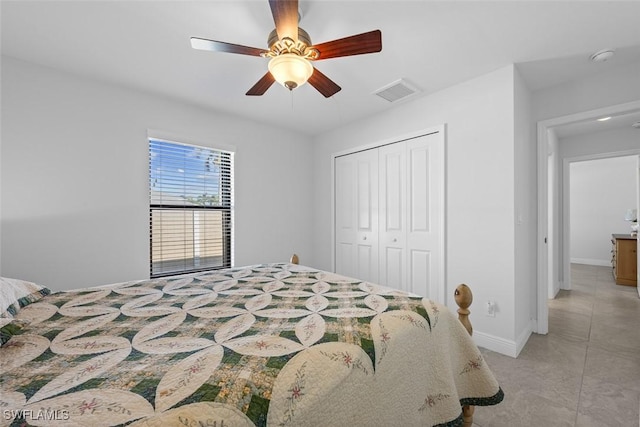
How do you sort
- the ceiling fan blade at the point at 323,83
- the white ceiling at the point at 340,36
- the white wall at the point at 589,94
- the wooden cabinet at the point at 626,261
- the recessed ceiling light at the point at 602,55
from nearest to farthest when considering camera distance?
the white ceiling at the point at 340,36 < the ceiling fan blade at the point at 323,83 < the recessed ceiling light at the point at 602,55 < the white wall at the point at 589,94 < the wooden cabinet at the point at 626,261

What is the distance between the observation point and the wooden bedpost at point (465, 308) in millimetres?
1451

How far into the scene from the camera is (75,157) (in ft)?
8.14

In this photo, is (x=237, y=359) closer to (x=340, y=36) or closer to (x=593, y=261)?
(x=340, y=36)

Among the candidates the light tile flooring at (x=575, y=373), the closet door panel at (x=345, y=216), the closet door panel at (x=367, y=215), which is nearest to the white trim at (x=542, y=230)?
the light tile flooring at (x=575, y=373)

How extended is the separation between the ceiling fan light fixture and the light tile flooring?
234 centimetres

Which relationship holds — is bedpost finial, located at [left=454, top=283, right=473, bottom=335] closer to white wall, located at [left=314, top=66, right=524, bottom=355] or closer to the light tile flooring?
the light tile flooring

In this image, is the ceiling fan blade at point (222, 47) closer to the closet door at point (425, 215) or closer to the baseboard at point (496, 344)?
the closet door at point (425, 215)

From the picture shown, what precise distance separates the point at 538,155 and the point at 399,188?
1.43 m

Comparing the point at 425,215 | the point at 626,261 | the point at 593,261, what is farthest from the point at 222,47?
the point at 593,261

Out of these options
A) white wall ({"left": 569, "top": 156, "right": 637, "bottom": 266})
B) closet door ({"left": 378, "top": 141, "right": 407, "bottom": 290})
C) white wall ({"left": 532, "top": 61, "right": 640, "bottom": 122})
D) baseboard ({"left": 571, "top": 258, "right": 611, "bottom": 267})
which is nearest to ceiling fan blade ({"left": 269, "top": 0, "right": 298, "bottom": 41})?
closet door ({"left": 378, "top": 141, "right": 407, "bottom": 290})

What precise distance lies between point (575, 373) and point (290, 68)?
300cm

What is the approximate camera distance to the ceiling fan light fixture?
1.58m

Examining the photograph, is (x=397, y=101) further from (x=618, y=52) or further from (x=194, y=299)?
(x=194, y=299)

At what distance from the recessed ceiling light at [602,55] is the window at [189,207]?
12.1 feet
